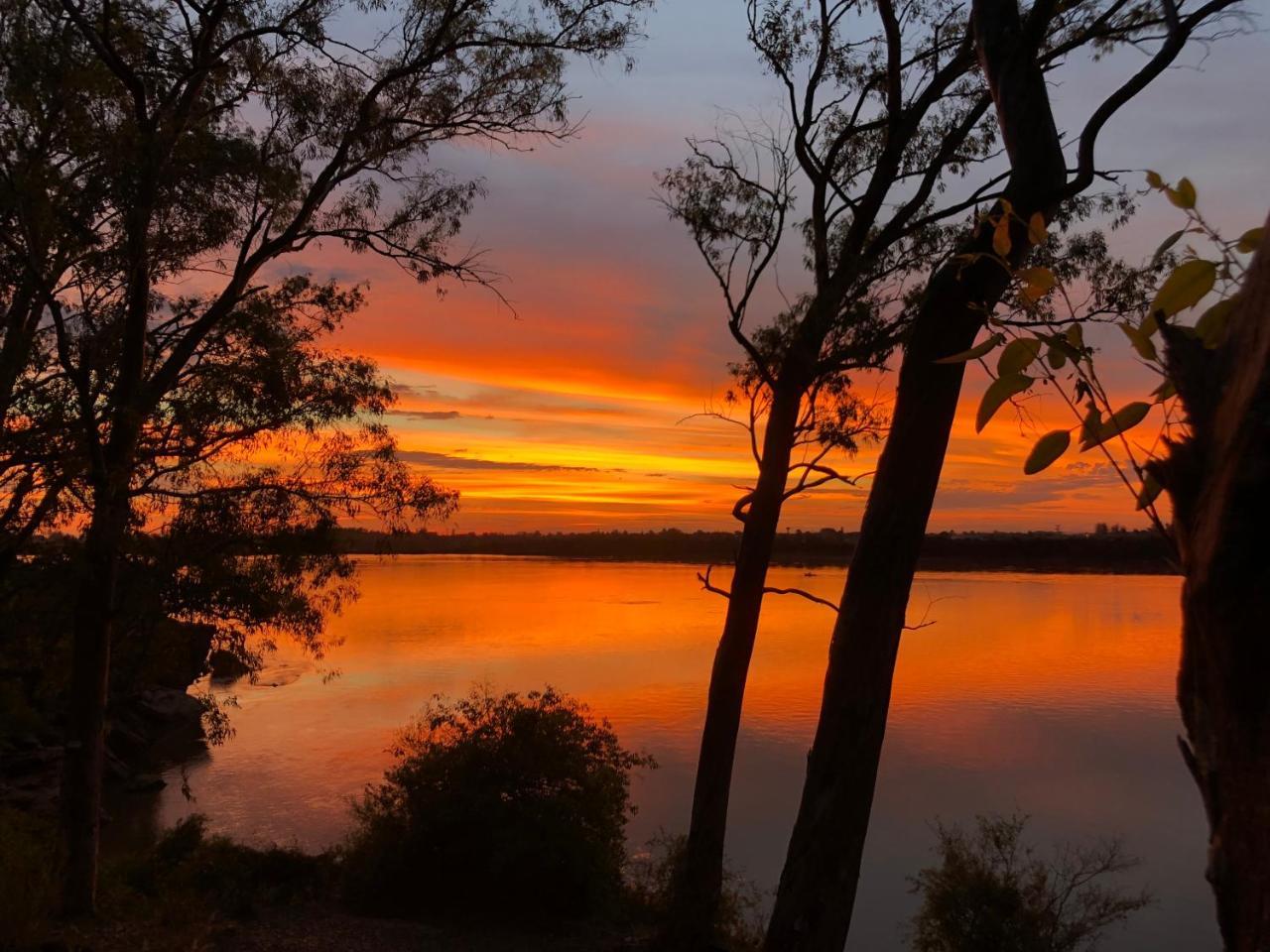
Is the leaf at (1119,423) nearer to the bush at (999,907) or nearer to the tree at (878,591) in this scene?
the tree at (878,591)

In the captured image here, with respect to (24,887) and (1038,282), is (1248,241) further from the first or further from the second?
(24,887)

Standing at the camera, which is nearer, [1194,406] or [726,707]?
[1194,406]

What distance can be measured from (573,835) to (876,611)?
7785 millimetres

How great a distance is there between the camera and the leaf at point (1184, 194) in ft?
2.70

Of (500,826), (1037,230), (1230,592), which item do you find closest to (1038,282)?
(1037,230)

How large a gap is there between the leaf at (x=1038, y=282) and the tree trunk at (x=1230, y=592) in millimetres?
A: 170

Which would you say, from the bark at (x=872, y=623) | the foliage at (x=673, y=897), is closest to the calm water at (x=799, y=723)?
the foliage at (x=673, y=897)

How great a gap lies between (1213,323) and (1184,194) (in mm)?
123

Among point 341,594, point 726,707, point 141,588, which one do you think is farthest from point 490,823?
point 141,588

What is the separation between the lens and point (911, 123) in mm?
7141

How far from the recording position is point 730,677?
7770mm

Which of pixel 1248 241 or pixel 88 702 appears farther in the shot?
pixel 88 702

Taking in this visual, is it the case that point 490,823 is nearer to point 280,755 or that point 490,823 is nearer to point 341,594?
point 341,594

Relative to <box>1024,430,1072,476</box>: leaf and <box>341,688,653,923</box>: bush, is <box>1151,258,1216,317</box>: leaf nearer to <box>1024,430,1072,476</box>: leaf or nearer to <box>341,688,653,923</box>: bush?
Answer: <box>1024,430,1072,476</box>: leaf
